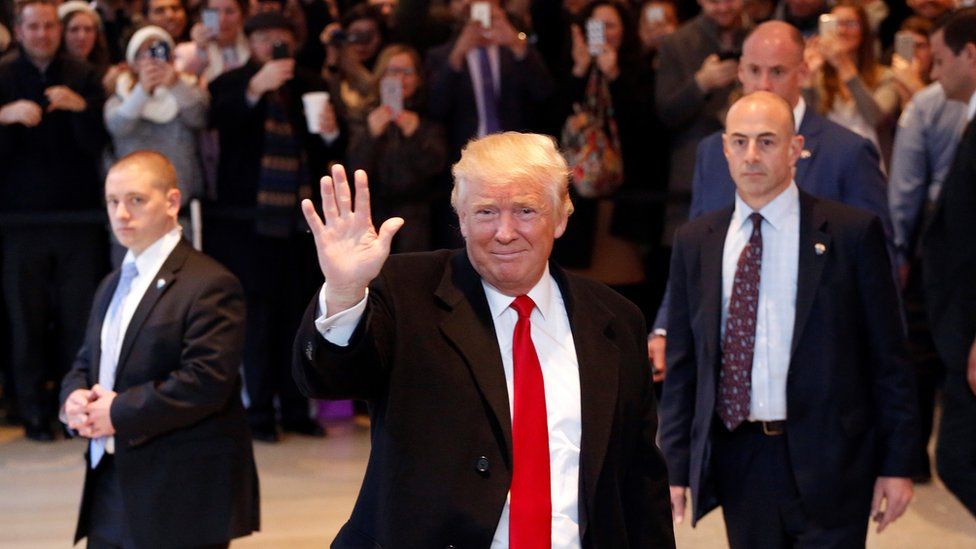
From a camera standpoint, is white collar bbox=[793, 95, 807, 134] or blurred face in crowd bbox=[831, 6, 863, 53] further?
blurred face in crowd bbox=[831, 6, 863, 53]

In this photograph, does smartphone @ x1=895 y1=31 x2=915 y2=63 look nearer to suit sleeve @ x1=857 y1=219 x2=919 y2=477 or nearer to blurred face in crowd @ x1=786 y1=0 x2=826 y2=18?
blurred face in crowd @ x1=786 y1=0 x2=826 y2=18

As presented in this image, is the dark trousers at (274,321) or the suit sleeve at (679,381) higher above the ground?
the suit sleeve at (679,381)

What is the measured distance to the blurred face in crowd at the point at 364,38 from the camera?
792 centimetres

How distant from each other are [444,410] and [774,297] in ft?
5.18

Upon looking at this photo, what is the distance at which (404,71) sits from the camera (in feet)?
24.6

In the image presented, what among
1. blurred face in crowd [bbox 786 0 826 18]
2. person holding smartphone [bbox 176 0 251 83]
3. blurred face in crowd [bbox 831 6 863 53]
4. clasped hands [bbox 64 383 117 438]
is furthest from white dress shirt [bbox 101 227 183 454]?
blurred face in crowd [bbox 786 0 826 18]

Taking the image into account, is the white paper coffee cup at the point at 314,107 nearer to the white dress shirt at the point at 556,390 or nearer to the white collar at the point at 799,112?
the white collar at the point at 799,112

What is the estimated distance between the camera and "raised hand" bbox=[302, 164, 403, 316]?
2.75m

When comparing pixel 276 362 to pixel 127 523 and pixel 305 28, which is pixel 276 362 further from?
pixel 127 523

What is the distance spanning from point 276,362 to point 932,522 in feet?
11.5

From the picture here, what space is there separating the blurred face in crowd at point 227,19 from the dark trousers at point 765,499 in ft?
14.4

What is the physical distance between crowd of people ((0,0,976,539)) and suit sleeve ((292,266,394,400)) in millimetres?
4497

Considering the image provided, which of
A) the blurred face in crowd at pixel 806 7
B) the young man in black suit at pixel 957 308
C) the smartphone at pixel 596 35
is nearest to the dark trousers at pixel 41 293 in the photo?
the smartphone at pixel 596 35

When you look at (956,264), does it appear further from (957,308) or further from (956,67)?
(956,67)
